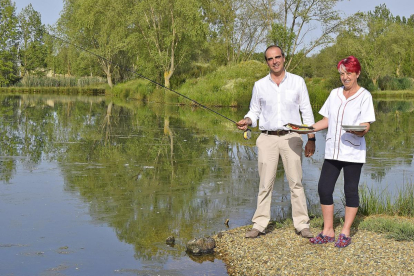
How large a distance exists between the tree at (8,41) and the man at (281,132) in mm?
54222

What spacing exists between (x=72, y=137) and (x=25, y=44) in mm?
51323

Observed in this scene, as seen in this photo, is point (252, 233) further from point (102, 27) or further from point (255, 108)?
point (102, 27)

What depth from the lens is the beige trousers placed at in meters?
5.08

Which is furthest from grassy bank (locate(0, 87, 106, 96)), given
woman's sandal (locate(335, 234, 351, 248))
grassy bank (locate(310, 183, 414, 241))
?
woman's sandal (locate(335, 234, 351, 248))

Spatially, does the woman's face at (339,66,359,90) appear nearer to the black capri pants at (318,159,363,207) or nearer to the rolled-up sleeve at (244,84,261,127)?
the black capri pants at (318,159,363,207)

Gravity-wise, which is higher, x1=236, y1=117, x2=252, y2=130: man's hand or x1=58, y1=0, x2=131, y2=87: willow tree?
x1=58, y1=0, x2=131, y2=87: willow tree

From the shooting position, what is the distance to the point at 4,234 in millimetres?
5668

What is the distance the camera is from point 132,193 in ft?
24.7

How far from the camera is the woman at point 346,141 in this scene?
467 centimetres

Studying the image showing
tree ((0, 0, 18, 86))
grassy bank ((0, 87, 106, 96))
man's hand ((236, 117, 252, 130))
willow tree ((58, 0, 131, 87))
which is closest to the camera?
man's hand ((236, 117, 252, 130))

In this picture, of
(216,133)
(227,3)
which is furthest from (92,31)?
(216,133)

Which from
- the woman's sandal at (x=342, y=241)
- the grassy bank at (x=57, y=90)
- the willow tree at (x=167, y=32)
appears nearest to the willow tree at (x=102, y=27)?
the willow tree at (x=167, y=32)

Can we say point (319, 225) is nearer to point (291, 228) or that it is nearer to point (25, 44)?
point (291, 228)

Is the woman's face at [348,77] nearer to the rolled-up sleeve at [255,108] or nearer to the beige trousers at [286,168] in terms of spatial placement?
the beige trousers at [286,168]
